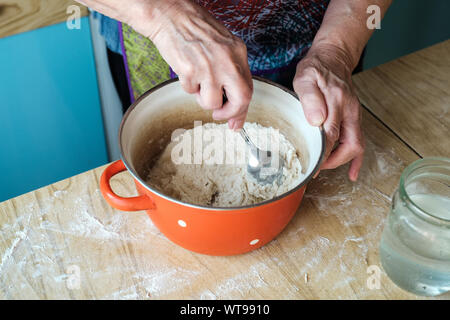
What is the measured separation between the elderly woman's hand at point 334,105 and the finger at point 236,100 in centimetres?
13

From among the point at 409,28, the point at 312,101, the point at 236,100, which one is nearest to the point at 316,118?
the point at 312,101

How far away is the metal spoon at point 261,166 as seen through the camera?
77 cm

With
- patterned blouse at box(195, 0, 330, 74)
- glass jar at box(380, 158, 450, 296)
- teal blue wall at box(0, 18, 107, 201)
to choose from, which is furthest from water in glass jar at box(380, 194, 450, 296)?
teal blue wall at box(0, 18, 107, 201)

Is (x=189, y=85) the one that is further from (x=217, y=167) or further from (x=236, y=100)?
(x=217, y=167)

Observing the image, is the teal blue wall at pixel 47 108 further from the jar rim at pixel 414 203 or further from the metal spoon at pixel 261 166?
the jar rim at pixel 414 203

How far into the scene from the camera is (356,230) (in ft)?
2.41

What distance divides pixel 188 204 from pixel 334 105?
1.14ft

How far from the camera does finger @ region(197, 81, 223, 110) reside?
63 centimetres

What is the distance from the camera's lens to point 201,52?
2.04ft

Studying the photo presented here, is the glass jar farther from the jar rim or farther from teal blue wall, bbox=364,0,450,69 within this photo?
teal blue wall, bbox=364,0,450,69

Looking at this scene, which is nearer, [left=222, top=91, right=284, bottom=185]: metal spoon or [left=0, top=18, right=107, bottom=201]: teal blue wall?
[left=222, top=91, right=284, bottom=185]: metal spoon

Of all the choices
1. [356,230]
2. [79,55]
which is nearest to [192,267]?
[356,230]

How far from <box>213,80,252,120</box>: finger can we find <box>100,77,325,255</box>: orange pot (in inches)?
4.9

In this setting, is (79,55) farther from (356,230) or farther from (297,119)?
(356,230)
